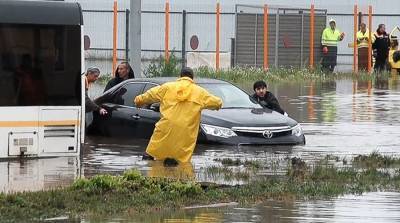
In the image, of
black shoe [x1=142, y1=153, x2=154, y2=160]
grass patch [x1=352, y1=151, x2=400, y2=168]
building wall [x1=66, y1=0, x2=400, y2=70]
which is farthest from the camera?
building wall [x1=66, y1=0, x2=400, y2=70]

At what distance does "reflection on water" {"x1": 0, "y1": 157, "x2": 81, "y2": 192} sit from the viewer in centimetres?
1563

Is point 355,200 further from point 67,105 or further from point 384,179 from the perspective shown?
point 67,105

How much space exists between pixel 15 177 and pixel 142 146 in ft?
16.4

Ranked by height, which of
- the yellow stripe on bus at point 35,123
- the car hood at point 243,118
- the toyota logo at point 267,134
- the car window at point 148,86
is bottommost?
the toyota logo at point 267,134

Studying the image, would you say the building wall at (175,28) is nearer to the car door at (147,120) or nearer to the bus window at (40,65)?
the car door at (147,120)

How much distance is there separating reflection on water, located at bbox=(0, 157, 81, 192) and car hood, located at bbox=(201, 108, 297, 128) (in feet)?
10.1

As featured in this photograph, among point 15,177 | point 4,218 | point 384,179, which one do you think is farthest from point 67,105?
point 4,218

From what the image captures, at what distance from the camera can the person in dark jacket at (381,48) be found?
43.8 m

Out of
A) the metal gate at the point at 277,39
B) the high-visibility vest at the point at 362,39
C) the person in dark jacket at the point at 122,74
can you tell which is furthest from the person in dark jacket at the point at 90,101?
the high-visibility vest at the point at 362,39

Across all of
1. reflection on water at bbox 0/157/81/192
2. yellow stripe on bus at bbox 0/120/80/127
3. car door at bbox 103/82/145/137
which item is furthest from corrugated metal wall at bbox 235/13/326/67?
reflection on water at bbox 0/157/81/192

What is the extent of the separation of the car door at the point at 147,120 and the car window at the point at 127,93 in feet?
1.54

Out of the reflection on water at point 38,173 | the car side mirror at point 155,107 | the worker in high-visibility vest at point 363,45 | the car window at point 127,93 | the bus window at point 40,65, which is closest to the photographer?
the reflection on water at point 38,173

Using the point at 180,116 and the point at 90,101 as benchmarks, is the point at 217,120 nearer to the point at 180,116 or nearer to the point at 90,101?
the point at 90,101

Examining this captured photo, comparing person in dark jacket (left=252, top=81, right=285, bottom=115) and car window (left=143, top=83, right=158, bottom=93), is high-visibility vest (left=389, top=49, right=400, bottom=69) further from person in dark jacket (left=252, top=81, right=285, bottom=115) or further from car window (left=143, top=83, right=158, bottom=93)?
car window (left=143, top=83, right=158, bottom=93)
